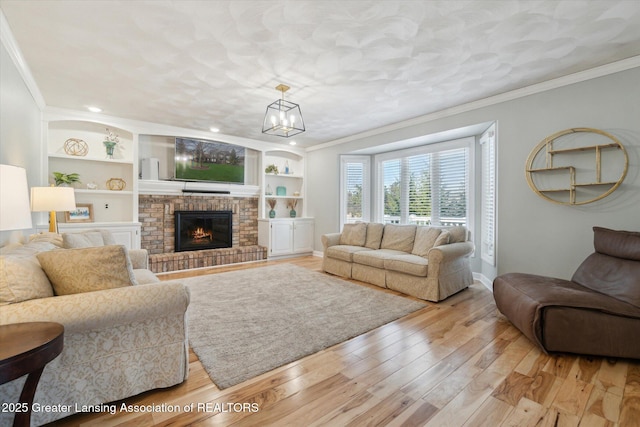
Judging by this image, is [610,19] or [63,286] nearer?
[63,286]

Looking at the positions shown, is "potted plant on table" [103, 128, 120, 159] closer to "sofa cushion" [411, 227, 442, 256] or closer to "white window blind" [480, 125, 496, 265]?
"sofa cushion" [411, 227, 442, 256]

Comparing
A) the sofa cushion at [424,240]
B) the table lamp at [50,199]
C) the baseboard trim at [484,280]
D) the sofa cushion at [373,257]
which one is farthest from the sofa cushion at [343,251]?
the table lamp at [50,199]

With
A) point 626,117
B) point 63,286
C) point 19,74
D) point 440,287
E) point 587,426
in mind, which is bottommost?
point 587,426

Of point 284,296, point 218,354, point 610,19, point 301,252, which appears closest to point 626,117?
point 610,19

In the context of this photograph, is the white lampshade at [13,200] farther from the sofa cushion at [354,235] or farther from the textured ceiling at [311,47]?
the sofa cushion at [354,235]

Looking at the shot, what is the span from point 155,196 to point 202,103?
2.22 m

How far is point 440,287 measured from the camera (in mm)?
3449

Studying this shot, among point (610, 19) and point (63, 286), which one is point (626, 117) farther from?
point (63, 286)

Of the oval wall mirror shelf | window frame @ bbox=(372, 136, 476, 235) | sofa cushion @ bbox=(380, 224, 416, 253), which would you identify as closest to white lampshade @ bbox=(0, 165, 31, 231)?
sofa cushion @ bbox=(380, 224, 416, 253)

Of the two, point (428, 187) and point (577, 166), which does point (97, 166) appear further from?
point (577, 166)

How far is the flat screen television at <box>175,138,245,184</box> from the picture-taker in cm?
536

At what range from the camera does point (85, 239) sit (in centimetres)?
278

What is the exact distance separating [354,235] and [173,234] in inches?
135

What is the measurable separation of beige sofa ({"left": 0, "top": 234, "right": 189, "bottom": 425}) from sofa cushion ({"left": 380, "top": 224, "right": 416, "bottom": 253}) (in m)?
3.41
